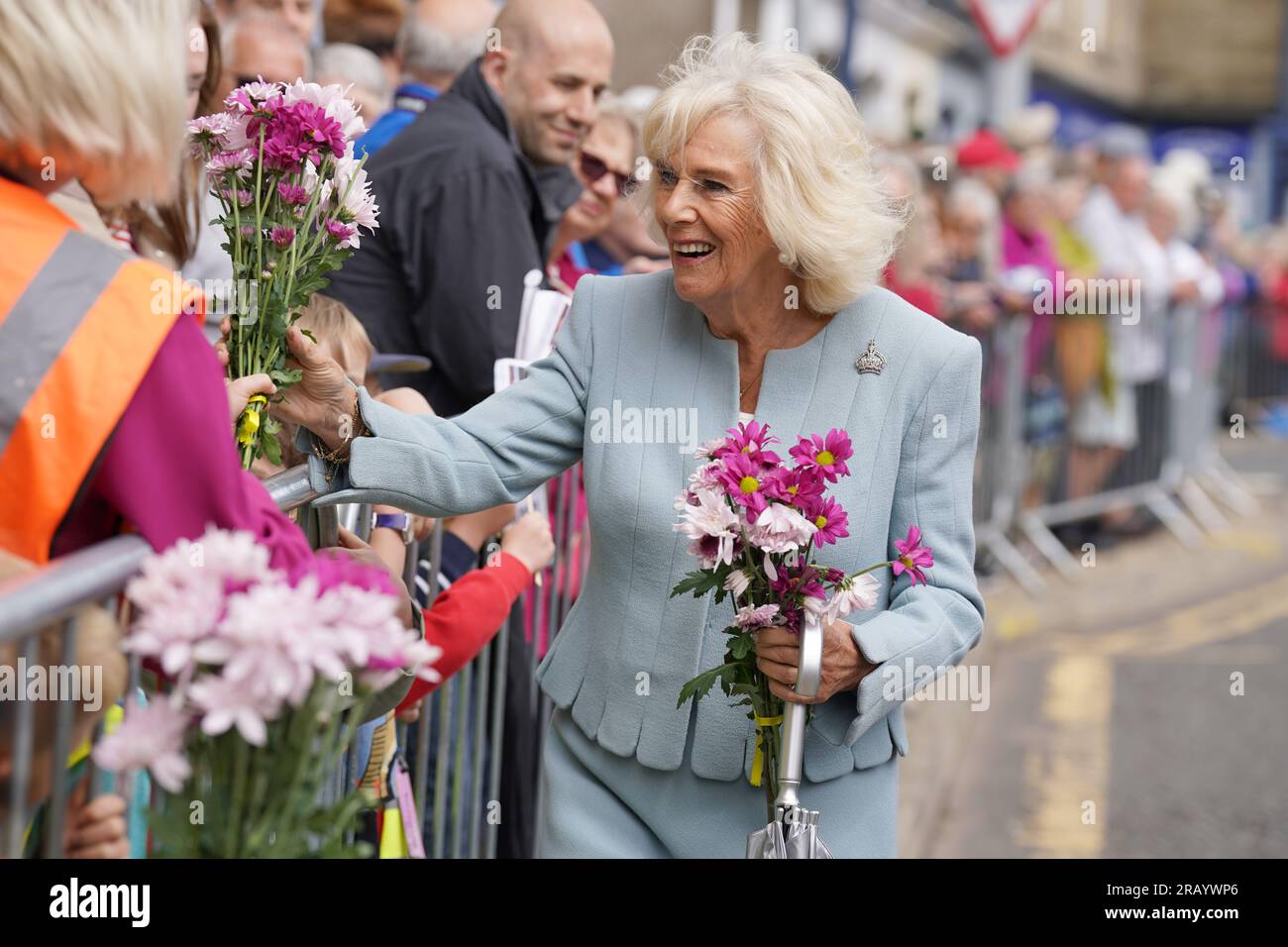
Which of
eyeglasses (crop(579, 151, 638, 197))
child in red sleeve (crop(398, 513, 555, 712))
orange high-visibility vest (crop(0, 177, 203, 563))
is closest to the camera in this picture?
orange high-visibility vest (crop(0, 177, 203, 563))

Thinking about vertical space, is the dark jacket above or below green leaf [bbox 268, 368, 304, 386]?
above

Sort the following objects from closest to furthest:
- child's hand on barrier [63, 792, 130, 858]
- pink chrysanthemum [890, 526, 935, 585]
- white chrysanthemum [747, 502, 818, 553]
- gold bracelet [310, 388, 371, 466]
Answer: child's hand on barrier [63, 792, 130, 858]
white chrysanthemum [747, 502, 818, 553]
pink chrysanthemum [890, 526, 935, 585]
gold bracelet [310, 388, 371, 466]

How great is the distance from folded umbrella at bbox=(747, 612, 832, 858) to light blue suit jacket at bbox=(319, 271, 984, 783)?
21 cm

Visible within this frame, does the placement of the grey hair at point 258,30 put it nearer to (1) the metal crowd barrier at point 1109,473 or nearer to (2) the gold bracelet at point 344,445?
(2) the gold bracelet at point 344,445

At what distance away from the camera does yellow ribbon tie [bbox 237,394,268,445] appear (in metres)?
2.87

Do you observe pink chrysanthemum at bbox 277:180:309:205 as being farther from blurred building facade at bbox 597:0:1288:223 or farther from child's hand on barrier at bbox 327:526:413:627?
blurred building facade at bbox 597:0:1288:223

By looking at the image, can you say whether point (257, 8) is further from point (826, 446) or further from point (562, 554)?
point (826, 446)

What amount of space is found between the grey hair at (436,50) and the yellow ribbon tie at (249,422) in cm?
320

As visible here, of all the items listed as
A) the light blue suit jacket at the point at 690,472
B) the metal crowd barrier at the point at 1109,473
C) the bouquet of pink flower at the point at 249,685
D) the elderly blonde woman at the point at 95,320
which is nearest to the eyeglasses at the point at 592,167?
the light blue suit jacket at the point at 690,472

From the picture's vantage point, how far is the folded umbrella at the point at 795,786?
2688mm

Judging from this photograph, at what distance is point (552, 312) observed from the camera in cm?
457

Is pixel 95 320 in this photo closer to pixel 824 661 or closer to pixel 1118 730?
pixel 824 661

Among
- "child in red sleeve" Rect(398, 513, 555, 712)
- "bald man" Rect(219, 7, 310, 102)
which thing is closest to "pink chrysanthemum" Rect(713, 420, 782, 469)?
"child in red sleeve" Rect(398, 513, 555, 712)

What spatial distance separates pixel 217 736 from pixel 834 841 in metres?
Answer: 1.51
